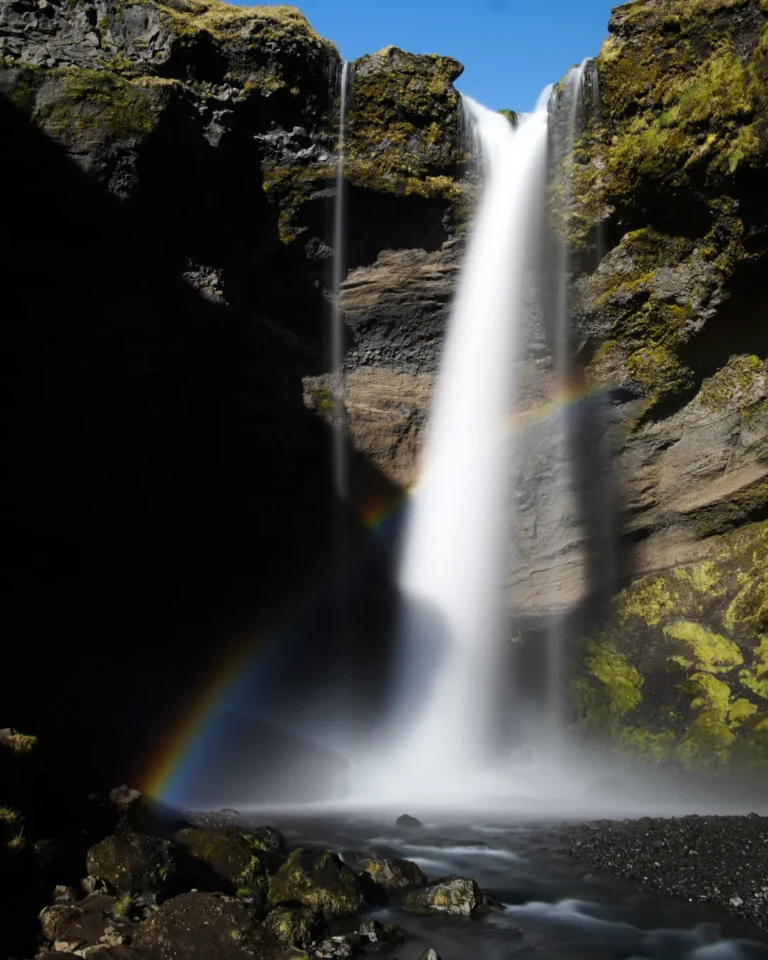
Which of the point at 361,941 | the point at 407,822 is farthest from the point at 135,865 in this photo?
the point at 407,822

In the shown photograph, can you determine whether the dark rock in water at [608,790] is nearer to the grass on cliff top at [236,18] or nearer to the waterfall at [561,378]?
the waterfall at [561,378]

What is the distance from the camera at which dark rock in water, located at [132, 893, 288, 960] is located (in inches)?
287

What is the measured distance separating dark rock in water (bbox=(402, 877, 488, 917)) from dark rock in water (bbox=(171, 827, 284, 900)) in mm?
1702

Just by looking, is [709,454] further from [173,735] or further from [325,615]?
[173,735]

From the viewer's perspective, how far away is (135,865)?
8.79 m

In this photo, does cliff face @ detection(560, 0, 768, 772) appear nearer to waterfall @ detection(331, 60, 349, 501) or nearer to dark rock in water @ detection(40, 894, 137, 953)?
waterfall @ detection(331, 60, 349, 501)

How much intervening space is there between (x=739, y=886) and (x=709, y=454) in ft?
36.8

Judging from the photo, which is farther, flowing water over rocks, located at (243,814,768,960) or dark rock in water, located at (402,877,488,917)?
dark rock in water, located at (402,877,488,917)

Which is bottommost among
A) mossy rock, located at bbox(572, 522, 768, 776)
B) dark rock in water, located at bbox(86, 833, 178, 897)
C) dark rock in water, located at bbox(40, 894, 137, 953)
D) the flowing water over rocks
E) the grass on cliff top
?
the flowing water over rocks

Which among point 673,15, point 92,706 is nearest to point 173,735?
point 92,706

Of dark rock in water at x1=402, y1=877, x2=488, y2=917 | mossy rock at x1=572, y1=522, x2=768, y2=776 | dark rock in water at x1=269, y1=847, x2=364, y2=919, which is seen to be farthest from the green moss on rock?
A: mossy rock at x1=572, y1=522, x2=768, y2=776

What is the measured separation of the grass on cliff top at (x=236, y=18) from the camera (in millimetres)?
19031

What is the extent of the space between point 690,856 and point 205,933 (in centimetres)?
639

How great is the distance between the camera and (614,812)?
15117 mm
